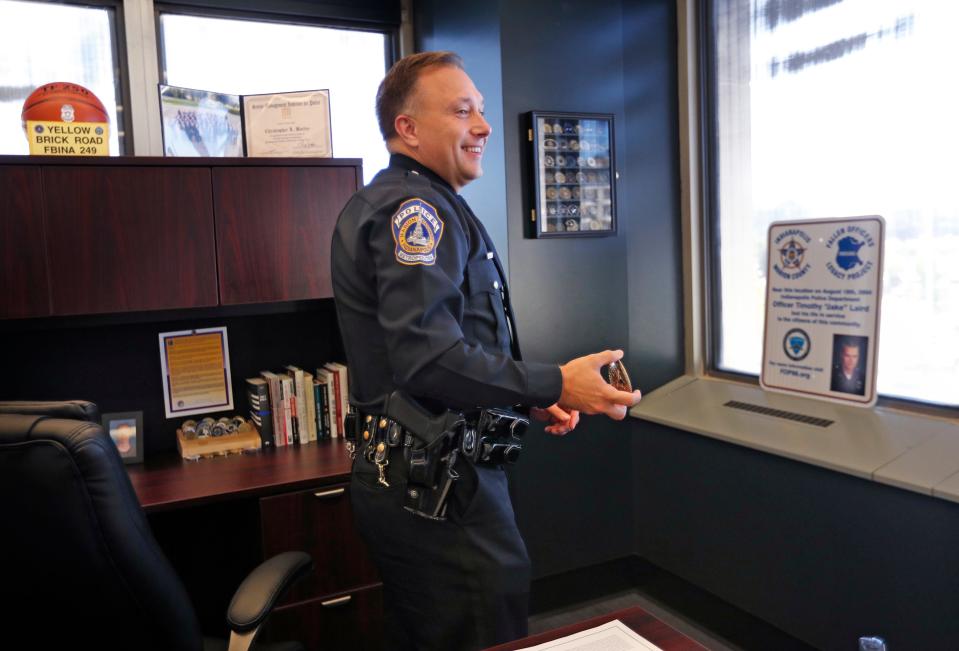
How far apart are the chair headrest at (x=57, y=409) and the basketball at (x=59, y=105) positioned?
1235 millimetres

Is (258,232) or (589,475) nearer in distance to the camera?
(258,232)

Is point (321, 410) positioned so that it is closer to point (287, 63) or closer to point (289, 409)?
point (289, 409)

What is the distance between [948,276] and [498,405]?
1.54 m

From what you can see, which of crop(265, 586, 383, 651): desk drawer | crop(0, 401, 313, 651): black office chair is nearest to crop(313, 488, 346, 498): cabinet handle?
crop(265, 586, 383, 651): desk drawer

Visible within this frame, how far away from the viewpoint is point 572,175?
9.21 ft

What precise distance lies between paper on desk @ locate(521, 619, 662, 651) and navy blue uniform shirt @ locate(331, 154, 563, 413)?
1.51 feet

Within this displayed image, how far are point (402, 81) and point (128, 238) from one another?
1.06 m

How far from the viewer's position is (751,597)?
2533 millimetres

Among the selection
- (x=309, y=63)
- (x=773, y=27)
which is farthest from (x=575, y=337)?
(x=309, y=63)

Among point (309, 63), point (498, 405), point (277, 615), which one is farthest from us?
point (309, 63)

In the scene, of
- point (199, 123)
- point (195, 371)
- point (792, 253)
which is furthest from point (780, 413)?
point (199, 123)

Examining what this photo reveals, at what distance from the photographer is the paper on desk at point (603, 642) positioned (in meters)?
1.00

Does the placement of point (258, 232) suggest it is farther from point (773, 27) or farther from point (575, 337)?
point (773, 27)

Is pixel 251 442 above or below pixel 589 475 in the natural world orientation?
above
